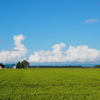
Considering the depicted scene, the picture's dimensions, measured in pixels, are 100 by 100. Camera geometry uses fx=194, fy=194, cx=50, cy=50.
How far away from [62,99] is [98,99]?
2551 mm

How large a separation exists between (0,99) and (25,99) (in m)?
1.75

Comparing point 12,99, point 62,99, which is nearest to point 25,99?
point 12,99

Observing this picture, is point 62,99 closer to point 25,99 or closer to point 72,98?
point 72,98

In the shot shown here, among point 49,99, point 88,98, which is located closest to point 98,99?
point 88,98

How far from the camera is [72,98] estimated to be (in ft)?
45.8

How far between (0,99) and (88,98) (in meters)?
6.26

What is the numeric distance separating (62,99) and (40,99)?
1546 mm

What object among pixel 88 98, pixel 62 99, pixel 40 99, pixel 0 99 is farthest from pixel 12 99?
pixel 88 98

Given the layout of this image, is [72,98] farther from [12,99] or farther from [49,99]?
[12,99]

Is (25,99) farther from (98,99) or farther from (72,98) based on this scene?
(98,99)

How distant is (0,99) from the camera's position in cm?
1359

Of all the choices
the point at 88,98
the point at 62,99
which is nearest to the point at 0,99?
the point at 62,99

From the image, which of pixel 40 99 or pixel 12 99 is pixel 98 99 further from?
pixel 12 99

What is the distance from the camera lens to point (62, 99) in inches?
536
